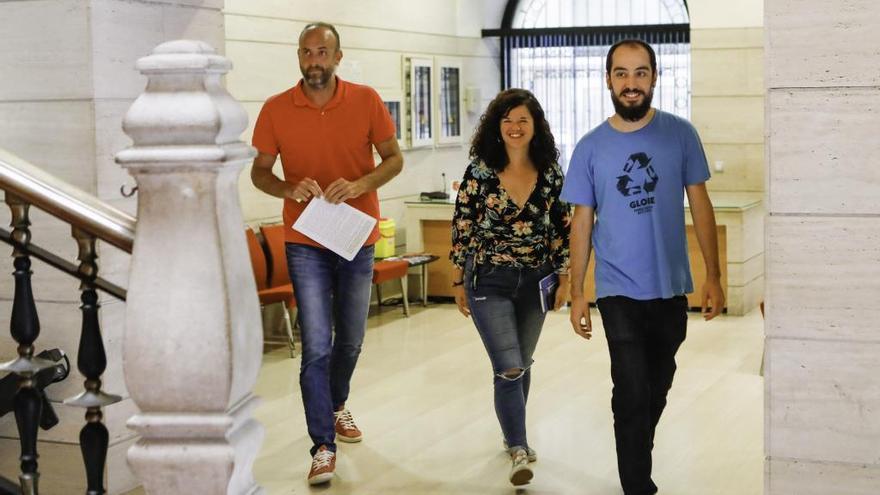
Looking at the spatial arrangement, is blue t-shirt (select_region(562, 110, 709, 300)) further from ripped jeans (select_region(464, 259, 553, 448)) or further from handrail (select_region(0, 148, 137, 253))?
handrail (select_region(0, 148, 137, 253))

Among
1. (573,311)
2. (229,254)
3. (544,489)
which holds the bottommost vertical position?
(544,489)

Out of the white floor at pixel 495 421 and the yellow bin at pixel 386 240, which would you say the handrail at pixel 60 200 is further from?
the yellow bin at pixel 386 240

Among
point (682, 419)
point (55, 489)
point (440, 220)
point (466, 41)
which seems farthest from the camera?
point (466, 41)

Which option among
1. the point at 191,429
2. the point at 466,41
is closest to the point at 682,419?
the point at 191,429

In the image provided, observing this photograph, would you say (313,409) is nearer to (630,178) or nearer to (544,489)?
(544,489)

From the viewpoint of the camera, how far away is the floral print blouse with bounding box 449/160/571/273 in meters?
5.46

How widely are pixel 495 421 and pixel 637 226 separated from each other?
6.94 feet

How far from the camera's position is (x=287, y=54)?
10031mm

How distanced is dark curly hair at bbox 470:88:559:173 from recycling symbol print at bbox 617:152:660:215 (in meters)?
0.72

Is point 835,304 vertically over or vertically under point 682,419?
over

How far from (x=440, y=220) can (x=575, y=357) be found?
9.93ft

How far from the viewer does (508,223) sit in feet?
18.0

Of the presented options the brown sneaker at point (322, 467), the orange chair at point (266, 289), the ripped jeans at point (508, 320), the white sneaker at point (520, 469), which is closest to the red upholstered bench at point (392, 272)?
the orange chair at point (266, 289)

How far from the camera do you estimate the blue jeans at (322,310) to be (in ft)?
18.2
